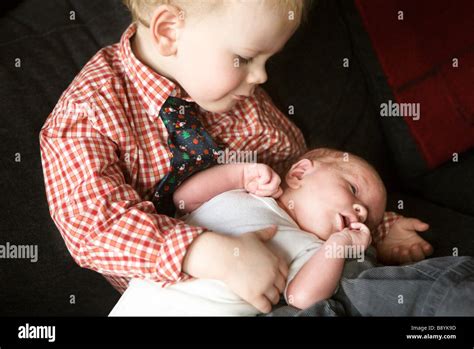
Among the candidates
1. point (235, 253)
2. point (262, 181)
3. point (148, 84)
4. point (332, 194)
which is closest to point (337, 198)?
point (332, 194)

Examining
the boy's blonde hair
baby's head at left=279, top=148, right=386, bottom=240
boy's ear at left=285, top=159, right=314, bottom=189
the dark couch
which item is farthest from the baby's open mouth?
the boy's blonde hair

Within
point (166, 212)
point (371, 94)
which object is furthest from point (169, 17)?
point (371, 94)

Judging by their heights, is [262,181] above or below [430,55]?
Answer: below

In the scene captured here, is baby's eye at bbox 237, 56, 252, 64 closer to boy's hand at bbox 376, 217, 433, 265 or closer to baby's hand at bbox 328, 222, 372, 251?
baby's hand at bbox 328, 222, 372, 251

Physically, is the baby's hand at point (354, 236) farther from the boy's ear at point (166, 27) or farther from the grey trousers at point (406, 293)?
the boy's ear at point (166, 27)

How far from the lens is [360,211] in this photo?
1.07 m

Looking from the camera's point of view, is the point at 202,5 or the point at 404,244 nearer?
the point at 202,5

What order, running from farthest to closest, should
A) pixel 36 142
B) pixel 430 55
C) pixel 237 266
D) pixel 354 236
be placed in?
pixel 430 55, pixel 36 142, pixel 354 236, pixel 237 266

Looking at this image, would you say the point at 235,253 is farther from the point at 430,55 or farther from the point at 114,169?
the point at 430,55

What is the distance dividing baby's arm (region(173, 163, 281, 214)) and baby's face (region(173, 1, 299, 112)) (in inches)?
4.8

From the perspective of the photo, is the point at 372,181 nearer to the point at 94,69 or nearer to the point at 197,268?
the point at 197,268

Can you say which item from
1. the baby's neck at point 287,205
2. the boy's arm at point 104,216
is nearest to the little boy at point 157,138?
the boy's arm at point 104,216

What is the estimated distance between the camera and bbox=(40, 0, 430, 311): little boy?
0.91 m

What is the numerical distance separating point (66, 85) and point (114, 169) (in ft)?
0.96
